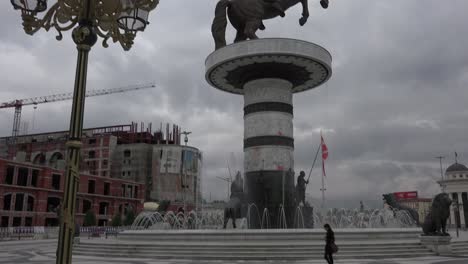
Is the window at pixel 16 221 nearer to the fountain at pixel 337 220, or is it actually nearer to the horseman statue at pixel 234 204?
the fountain at pixel 337 220

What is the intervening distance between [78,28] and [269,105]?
19.2 m

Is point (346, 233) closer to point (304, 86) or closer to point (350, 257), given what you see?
point (350, 257)

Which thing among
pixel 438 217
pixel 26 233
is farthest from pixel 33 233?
pixel 438 217

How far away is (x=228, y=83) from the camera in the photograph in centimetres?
2780

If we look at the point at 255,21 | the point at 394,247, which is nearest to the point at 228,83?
the point at 255,21

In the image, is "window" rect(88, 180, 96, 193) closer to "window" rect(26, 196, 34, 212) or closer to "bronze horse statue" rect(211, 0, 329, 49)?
"window" rect(26, 196, 34, 212)

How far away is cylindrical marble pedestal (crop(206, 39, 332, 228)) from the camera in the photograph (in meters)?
23.7

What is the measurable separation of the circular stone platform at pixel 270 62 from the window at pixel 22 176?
36.3 metres

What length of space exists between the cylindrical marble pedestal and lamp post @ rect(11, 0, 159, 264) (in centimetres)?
1712

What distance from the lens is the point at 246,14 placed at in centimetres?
2573

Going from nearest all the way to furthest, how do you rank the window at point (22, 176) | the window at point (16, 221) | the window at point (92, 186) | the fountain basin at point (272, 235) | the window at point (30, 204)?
the fountain basin at point (272, 235), the window at point (16, 221), the window at point (22, 176), the window at point (30, 204), the window at point (92, 186)

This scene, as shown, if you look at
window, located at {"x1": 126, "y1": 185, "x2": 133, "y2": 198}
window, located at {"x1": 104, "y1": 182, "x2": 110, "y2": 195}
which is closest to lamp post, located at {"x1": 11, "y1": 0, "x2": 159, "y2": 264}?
window, located at {"x1": 104, "y1": 182, "x2": 110, "y2": 195}

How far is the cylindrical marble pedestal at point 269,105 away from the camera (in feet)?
77.8

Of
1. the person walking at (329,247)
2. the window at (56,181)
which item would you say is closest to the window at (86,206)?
the window at (56,181)
